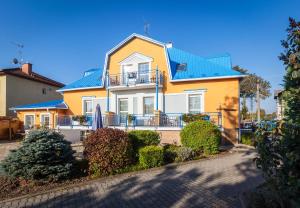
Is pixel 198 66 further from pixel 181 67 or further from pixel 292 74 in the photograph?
pixel 292 74

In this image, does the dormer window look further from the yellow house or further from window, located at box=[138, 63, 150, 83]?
window, located at box=[138, 63, 150, 83]

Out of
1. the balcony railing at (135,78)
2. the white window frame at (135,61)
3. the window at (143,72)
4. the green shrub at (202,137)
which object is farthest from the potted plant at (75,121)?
the green shrub at (202,137)

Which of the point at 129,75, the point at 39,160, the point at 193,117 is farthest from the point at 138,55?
the point at 39,160

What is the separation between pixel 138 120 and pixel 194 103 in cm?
451

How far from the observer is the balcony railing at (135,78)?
1819cm

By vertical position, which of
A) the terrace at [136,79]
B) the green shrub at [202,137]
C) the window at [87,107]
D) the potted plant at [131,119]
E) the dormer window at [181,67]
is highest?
the dormer window at [181,67]

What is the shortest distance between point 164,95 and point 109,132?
10.2 metres

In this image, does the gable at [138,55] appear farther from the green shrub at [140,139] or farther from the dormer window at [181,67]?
the green shrub at [140,139]

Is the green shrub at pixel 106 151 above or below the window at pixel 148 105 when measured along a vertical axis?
below

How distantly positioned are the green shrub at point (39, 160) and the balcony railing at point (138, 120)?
918 cm

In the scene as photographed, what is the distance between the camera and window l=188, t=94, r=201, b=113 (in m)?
17.2

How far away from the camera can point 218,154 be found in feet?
38.0

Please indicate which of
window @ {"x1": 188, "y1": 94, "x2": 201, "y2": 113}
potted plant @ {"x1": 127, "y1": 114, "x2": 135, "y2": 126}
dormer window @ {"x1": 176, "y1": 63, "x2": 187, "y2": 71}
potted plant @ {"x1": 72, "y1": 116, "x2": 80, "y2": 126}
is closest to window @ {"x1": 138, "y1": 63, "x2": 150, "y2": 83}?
dormer window @ {"x1": 176, "y1": 63, "x2": 187, "y2": 71}

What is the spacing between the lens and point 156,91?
58.6 ft
